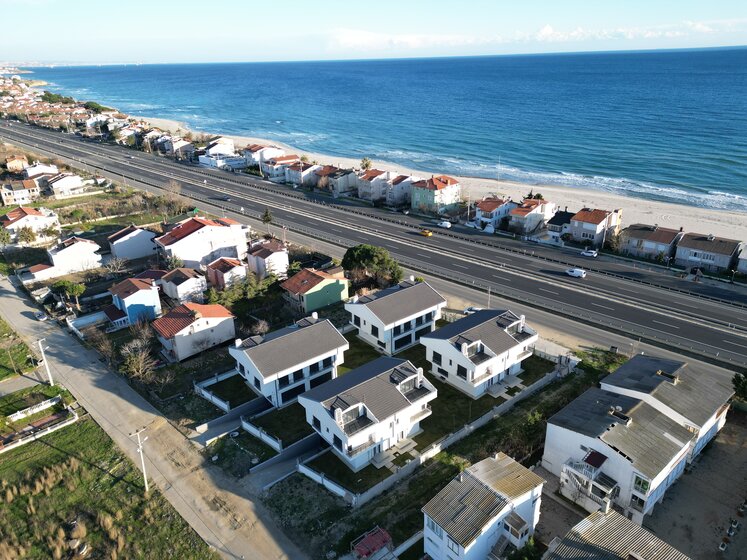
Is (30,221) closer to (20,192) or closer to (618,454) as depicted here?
(20,192)

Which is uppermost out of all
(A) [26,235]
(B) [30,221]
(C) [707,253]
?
(C) [707,253]

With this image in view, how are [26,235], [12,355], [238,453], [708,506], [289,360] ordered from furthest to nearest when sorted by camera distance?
1. [26,235]
2. [12,355]
3. [289,360]
4. [238,453]
5. [708,506]

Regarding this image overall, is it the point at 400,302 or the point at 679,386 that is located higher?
the point at 679,386

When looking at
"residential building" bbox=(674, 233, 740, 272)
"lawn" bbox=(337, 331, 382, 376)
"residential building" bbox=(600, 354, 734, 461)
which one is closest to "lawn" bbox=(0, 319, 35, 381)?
"lawn" bbox=(337, 331, 382, 376)

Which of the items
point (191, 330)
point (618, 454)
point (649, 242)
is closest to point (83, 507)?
point (191, 330)

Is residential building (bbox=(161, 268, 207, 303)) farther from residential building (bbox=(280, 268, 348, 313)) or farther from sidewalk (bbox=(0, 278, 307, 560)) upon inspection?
sidewalk (bbox=(0, 278, 307, 560))
